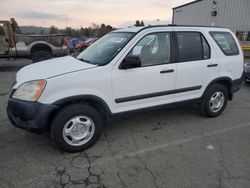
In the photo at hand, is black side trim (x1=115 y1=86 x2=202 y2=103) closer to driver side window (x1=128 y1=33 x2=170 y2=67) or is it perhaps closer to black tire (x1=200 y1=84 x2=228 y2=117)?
black tire (x1=200 y1=84 x2=228 y2=117)

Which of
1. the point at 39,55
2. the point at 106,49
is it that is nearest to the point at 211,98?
the point at 106,49

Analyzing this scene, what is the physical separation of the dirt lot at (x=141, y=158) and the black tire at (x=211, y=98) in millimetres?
233

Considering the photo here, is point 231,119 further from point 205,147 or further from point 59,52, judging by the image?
point 59,52

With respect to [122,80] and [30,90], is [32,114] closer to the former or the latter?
[30,90]

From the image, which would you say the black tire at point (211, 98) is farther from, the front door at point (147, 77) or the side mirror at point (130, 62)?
the side mirror at point (130, 62)

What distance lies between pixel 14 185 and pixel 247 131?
3787mm

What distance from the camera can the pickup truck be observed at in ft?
31.1

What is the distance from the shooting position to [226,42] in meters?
4.41

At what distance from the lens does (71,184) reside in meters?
2.53

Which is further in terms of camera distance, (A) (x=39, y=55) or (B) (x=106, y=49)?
(A) (x=39, y=55)

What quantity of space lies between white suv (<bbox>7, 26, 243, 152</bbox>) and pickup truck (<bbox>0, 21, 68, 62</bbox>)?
21.7 ft

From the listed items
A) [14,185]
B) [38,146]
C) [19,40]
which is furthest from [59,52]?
[14,185]

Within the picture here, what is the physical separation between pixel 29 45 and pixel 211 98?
333 inches

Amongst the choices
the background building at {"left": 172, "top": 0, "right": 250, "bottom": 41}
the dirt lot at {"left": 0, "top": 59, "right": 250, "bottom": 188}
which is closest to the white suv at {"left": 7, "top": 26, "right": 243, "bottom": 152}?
the dirt lot at {"left": 0, "top": 59, "right": 250, "bottom": 188}
